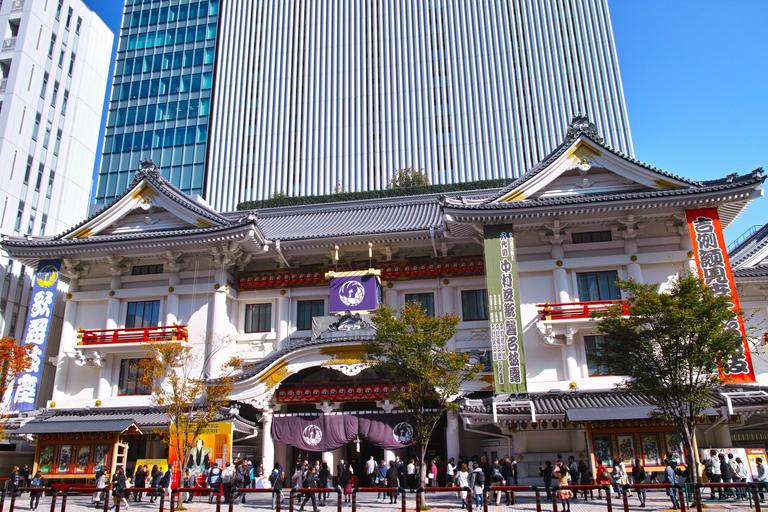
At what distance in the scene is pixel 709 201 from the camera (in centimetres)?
2492

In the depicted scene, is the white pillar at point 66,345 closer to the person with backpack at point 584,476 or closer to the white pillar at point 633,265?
the person with backpack at point 584,476

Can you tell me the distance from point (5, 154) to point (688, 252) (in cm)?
4052

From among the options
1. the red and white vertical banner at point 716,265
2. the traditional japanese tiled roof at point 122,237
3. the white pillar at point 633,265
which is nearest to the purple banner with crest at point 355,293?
the traditional japanese tiled roof at point 122,237

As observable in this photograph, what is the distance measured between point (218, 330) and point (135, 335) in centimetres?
381

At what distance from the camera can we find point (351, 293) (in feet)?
92.7

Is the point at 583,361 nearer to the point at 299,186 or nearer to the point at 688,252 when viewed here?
the point at 688,252

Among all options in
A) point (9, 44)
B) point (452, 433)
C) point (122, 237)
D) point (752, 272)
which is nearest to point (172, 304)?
point (122, 237)

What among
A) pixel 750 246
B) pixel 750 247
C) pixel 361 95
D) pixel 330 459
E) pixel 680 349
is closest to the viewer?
pixel 680 349

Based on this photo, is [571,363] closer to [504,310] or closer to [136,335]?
[504,310]

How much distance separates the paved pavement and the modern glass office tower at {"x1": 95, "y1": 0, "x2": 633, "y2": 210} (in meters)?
42.8

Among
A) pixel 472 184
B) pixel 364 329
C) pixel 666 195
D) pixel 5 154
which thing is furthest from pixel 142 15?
pixel 666 195

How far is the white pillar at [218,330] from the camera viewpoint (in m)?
27.4

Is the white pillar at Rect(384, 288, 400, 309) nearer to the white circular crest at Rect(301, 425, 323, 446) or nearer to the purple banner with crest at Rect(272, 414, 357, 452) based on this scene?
the purple banner with crest at Rect(272, 414, 357, 452)

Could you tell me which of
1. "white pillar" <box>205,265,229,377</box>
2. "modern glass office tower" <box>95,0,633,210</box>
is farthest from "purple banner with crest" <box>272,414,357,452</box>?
"modern glass office tower" <box>95,0,633,210</box>
